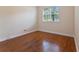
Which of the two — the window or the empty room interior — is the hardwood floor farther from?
the window

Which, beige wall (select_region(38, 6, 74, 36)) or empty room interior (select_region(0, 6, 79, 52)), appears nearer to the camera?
empty room interior (select_region(0, 6, 79, 52))

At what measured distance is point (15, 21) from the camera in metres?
A: 4.55

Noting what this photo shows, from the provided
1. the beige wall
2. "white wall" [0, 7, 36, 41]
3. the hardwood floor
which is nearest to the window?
the beige wall

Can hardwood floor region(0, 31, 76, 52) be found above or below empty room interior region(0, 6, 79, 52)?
below

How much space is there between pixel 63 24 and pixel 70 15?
551 mm

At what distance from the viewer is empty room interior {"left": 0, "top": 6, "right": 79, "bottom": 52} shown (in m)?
4.01

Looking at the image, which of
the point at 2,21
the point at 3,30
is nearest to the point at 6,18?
the point at 2,21

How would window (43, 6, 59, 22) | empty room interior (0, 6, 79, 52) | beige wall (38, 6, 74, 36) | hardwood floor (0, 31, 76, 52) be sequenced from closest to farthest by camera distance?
hardwood floor (0, 31, 76, 52)
empty room interior (0, 6, 79, 52)
beige wall (38, 6, 74, 36)
window (43, 6, 59, 22)

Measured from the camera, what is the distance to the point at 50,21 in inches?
211

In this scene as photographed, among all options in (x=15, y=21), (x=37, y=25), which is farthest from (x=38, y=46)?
(x=37, y=25)

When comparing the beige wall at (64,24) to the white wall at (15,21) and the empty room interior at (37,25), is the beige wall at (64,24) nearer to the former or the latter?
the empty room interior at (37,25)

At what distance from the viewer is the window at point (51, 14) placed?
5179 mm

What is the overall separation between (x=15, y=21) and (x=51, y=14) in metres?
2.01
